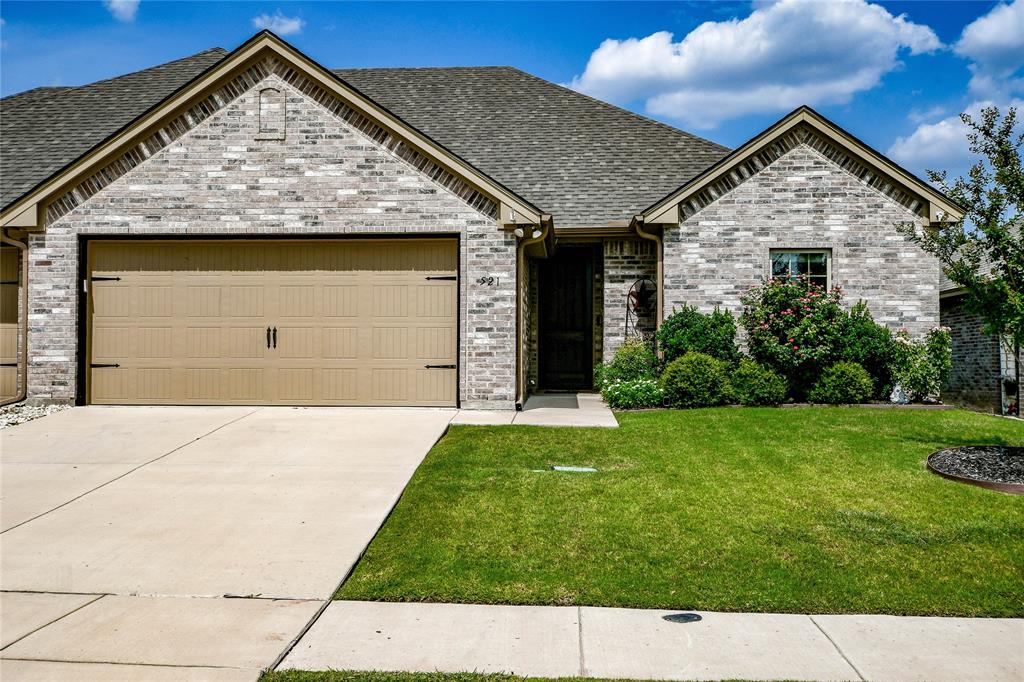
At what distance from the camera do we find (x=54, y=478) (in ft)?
25.0

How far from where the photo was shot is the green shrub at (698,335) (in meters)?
12.6

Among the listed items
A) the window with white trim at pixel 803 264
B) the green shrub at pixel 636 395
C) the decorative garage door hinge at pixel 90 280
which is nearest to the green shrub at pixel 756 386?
the green shrub at pixel 636 395

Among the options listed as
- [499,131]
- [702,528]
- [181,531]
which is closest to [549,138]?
[499,131]

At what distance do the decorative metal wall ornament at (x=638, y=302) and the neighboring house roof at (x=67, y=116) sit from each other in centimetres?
1043

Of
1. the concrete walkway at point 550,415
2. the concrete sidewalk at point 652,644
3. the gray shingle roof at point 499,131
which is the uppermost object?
the gray shingle roof at point 499,131

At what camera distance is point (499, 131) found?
1716cm

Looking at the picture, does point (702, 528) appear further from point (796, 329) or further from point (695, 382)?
→ point (796, 329)

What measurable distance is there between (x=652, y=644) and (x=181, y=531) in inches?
155

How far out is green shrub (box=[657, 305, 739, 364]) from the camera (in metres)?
12.6

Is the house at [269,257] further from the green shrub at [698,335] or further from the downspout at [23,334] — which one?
the green shrub at [698,335]

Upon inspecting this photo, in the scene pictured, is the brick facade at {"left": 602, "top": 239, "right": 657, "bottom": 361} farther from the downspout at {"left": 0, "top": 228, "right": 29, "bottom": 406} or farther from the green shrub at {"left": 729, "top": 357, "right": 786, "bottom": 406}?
the downspout at {"left": 0, "top": 228, "right": 29, "bottom": 406}

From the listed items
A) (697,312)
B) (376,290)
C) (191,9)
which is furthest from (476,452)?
(191,9)

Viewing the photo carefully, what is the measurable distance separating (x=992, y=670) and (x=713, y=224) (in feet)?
33.6

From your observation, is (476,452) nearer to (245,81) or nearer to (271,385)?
(271,385)
